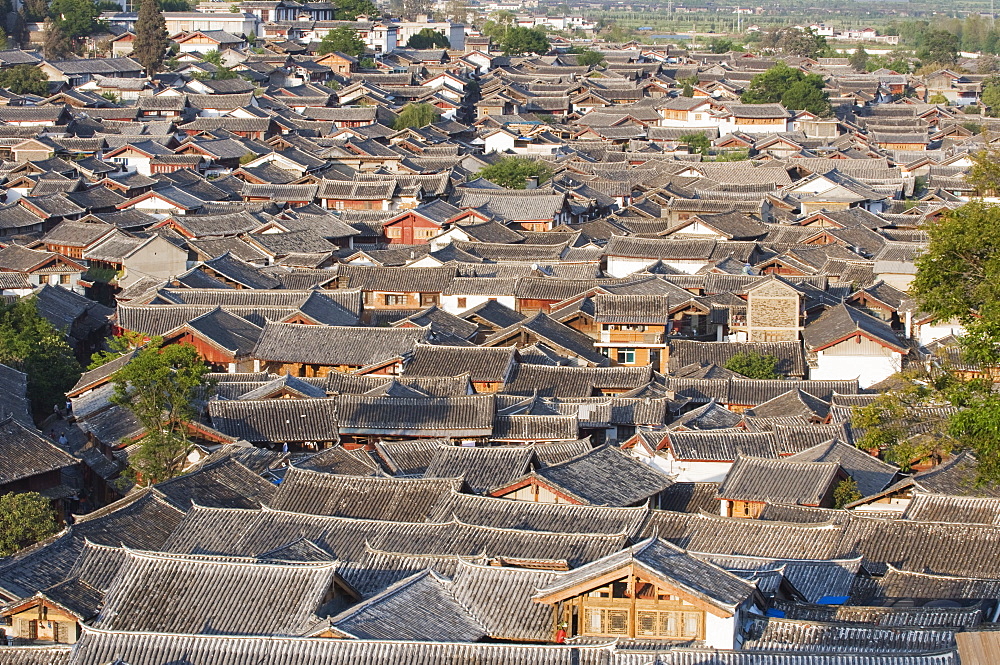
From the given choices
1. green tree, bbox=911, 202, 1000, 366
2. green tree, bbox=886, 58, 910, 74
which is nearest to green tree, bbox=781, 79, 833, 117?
green tree, bbox=886, 58, 910, 74

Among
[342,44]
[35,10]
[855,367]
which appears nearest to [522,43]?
[342,44]

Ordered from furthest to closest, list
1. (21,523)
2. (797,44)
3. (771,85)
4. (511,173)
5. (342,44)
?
(797,44) < (342,44) < (771,85) < (511,173) < (21,523)

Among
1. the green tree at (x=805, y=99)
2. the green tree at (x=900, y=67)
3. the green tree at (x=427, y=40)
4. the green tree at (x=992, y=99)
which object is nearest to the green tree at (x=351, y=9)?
the green tree at (x=427, y=40)

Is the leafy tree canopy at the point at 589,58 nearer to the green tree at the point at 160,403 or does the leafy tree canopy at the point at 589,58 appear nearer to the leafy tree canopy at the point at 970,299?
the green tree at the point at 160,403

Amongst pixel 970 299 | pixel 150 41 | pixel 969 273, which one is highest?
pixel 969 273

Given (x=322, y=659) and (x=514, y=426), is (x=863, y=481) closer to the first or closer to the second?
(x=514, y=426)

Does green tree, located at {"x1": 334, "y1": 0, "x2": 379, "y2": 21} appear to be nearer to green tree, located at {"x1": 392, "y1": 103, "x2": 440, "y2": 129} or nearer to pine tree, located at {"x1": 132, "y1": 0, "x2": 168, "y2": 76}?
pine tree, located at {"x1": 132, "y1": 0, "x2": 168, "y2": 76}

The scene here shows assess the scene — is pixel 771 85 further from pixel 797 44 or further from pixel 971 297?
pixel 971 297
